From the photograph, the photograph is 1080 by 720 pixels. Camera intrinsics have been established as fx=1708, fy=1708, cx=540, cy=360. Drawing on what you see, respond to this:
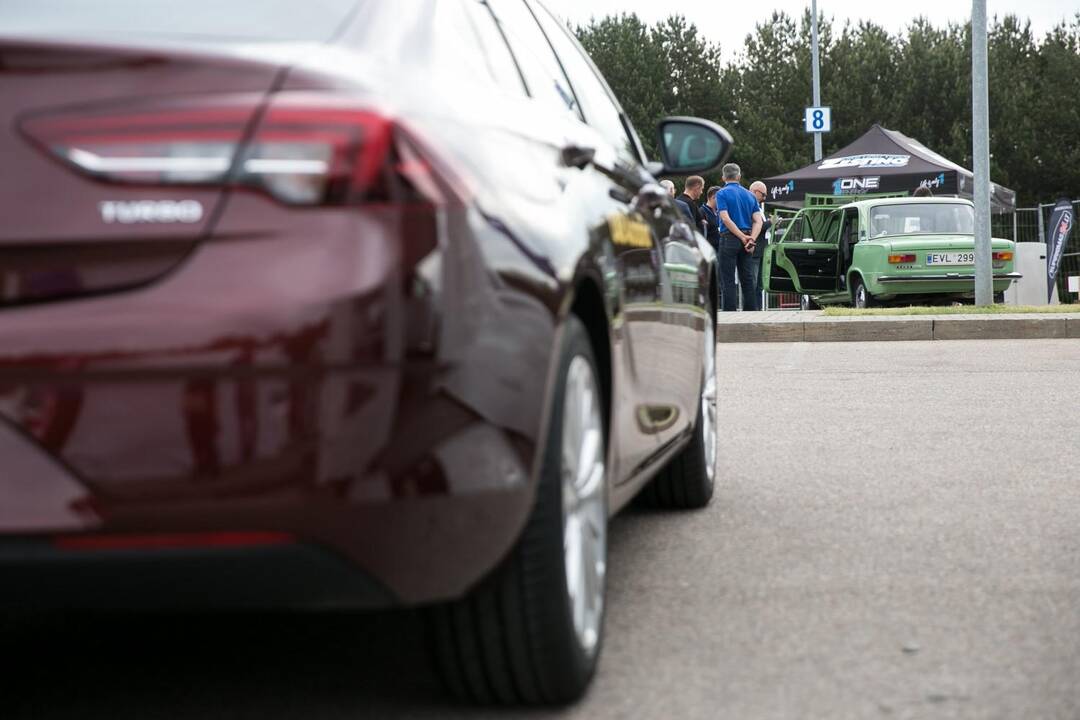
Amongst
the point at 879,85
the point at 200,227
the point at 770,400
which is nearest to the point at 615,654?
the point at 200,227

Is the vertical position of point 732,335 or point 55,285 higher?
point 55,285

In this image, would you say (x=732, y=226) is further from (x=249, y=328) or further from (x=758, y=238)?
(x=249, y=328)

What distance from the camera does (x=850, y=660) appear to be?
11.0 feet

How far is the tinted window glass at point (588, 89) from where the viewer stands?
14.2 ft

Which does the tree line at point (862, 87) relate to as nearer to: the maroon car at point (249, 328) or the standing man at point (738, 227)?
the standing man at point (738, 227)

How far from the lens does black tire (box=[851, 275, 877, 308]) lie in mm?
19438

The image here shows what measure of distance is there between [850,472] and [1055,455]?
93cm

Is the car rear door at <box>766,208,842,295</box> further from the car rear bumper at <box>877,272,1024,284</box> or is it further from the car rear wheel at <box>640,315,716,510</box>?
the car rear wheel at <box>640,315,716,510</box>

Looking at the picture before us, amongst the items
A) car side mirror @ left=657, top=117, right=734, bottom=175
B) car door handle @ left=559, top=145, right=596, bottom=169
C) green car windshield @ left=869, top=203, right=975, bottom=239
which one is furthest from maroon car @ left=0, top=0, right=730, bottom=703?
green car windshield @ left=869, top=203, right=975, bottom=239

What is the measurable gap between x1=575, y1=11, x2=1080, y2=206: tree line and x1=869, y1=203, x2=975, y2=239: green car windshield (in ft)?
133

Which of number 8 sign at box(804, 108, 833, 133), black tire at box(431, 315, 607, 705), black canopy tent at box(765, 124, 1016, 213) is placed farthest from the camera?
number 8 sign at box(804, 108, 833, 133)

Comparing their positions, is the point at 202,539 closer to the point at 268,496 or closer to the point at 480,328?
the point at 268,496

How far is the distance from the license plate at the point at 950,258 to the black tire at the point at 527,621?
53.9 feet

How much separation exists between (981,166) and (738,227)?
8.16ft
